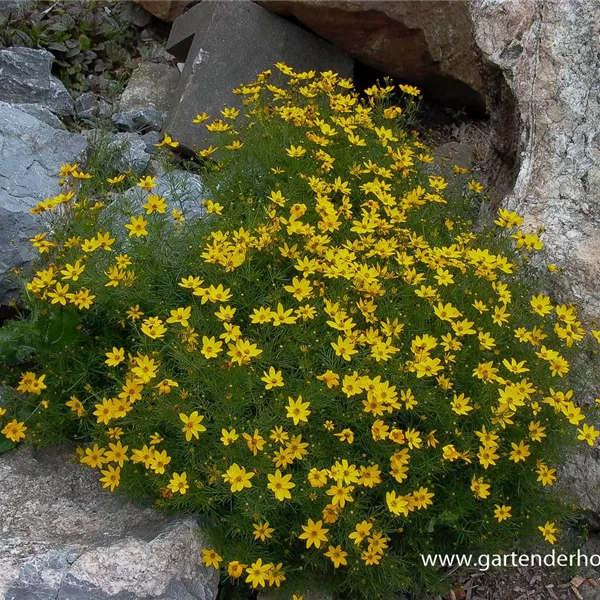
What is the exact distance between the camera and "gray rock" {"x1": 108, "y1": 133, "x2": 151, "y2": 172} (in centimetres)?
522

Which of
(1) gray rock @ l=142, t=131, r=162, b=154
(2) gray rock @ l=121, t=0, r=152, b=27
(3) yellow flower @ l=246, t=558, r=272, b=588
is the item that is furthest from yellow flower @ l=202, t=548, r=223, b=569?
(2) gray rock @ l=121, t=0, r=152, b=27

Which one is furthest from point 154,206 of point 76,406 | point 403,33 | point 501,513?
point 403,33

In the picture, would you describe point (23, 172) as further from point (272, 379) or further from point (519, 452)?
point (519, 452)

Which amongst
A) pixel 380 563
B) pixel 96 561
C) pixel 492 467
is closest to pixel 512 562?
pixel 492 467

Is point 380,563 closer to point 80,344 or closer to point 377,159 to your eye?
point 80,344

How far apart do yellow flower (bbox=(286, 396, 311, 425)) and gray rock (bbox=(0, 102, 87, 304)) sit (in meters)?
1.96

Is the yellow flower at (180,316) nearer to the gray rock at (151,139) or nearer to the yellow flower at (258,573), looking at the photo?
the yellow flower at (258,573)

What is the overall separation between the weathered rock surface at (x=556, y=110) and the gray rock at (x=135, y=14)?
3808 millimetres

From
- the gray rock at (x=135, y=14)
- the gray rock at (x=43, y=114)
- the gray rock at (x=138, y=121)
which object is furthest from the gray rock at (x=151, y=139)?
the gray rock at (x=135, y=14)

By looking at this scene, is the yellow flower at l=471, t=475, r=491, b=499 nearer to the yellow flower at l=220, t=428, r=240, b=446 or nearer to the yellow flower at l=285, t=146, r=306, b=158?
the yellow flower at l=220, t=428, r=240, b=446

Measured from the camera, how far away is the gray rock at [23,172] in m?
4.34

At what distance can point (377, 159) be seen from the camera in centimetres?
455

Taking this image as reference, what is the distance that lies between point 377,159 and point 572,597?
253 centimetres

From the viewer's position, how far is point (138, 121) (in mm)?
6094
